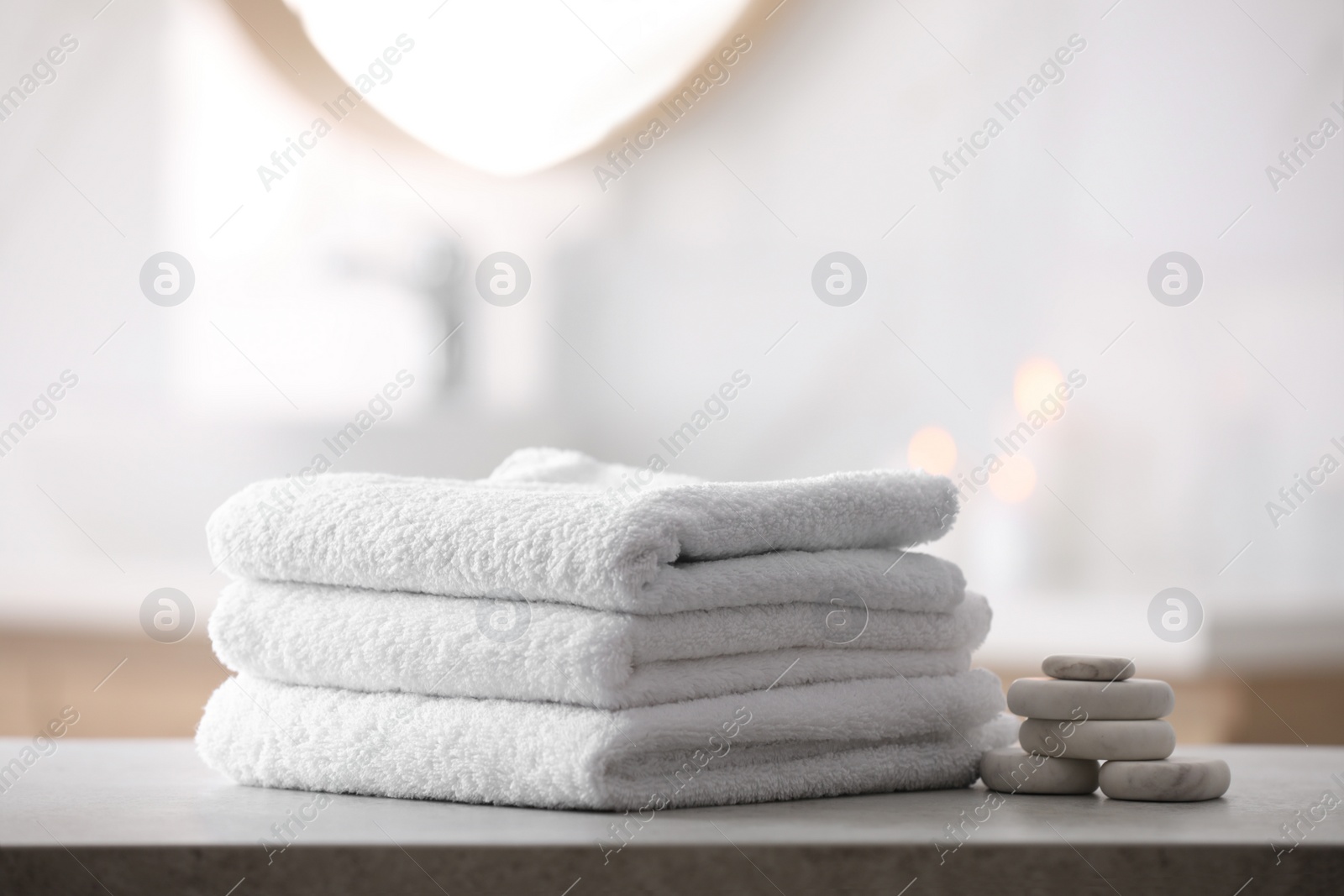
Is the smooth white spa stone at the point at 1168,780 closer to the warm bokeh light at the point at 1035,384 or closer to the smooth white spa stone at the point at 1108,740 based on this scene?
the smooth white spa stone at the point at 1108,740

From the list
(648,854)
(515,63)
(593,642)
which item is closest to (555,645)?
(593,642)

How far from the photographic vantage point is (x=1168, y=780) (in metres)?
0.67

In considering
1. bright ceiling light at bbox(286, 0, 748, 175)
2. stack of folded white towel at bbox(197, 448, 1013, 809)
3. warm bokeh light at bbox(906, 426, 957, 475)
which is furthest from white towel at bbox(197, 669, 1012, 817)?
bright ceiling light at bbox(286, 0, 748, 175)

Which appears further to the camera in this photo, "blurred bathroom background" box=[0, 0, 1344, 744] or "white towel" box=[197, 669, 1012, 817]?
"blurred bathroom background" box=[0, 0, 1344, 744]

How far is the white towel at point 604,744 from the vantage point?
1.98 feet

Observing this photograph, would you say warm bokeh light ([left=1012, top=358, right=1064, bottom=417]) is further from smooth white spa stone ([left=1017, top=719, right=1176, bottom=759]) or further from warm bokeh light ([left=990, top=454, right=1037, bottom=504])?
smooth white spa stone ([left=1017, top=719, right=1176, bottom=759])

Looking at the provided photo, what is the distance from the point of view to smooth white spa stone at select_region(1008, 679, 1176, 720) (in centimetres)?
69

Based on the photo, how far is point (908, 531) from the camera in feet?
2.48

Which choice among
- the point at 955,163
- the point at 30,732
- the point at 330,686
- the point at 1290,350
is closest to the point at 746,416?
the point at 955,163

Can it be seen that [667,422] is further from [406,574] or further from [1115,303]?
[406,574]

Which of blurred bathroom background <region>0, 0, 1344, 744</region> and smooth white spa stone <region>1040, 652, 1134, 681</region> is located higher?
blurred bathroom background <region>0, 0, 1344, 744</region>

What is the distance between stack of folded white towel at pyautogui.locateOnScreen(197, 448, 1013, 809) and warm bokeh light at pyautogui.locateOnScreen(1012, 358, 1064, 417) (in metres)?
0.63

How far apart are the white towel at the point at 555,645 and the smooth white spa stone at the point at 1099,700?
8cm

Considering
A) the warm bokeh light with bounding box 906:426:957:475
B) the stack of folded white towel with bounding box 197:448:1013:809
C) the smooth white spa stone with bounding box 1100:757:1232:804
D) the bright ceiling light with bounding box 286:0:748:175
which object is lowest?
the smooth white spa stone with bounding box 1100:757:1232:804
